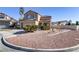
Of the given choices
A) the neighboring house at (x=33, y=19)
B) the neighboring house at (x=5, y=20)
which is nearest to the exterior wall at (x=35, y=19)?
the neighboring house at (x=33, y=19)

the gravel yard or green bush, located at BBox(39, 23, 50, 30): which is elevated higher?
green bush, located at BBox(39, 23, 50, 30)

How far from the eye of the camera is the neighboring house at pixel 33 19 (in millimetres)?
3209

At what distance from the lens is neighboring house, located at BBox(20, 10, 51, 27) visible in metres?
3.21

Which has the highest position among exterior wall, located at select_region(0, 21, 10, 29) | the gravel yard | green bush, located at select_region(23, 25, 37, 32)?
exterior wall, located at select_region(0, 21, 10, 29)

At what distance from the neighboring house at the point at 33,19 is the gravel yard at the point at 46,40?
18 cm

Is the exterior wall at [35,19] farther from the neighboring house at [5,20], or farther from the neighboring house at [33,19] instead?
the neighboring house at [5,20]

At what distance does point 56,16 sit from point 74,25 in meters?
0.36

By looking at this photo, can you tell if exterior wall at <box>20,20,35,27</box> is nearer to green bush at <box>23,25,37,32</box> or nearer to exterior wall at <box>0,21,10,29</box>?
green bush at <box>23,25,37,32</box>

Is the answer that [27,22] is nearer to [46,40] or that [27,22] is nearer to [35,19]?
[35,19]

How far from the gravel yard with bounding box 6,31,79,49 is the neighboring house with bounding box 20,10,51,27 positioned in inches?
7.1

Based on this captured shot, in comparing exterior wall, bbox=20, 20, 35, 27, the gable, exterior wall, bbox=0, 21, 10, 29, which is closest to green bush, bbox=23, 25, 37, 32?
exterior wall, bbox=20, 20, 35, 27
